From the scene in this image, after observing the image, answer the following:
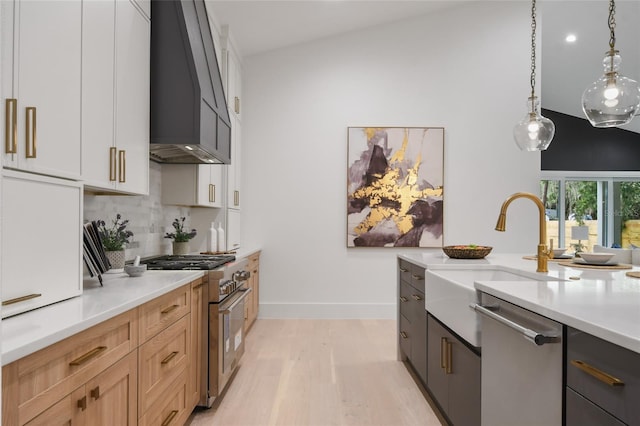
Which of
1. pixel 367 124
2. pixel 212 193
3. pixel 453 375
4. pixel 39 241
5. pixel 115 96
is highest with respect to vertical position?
pixel 367 124

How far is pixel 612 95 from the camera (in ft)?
7.39

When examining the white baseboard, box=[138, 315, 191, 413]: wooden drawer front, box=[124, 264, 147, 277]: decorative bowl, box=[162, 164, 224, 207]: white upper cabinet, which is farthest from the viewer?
the white baseboard

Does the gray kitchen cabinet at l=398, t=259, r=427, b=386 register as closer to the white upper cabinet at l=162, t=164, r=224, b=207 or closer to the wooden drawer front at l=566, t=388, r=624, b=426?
the wooden drawer front at l=566, t=388, r=624, b=426

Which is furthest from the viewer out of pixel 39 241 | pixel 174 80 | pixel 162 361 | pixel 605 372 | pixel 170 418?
pixel 174 80

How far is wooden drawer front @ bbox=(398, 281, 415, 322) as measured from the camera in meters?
3.11

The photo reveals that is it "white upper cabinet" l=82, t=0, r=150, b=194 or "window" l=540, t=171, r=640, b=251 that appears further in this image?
"window" l=540, t=171, r=640, b=251

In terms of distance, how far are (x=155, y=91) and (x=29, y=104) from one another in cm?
124

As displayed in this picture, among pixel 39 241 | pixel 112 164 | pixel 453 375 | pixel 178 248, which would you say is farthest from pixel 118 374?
pixel 178 248

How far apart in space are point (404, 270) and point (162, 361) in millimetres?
1944

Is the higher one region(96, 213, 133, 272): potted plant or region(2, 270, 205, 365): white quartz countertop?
region(96, 213, 133, 272): potted plant

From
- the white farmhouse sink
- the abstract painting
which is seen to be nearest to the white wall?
the abstract painting

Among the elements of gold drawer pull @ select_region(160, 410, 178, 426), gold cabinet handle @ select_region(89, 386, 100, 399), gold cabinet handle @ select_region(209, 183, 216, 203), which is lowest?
gold drawer pull @ select_region(160, 410, 178, 426)

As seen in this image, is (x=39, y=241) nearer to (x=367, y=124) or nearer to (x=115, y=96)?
(x=115, y=96)

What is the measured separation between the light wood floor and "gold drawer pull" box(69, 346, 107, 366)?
129 cm
